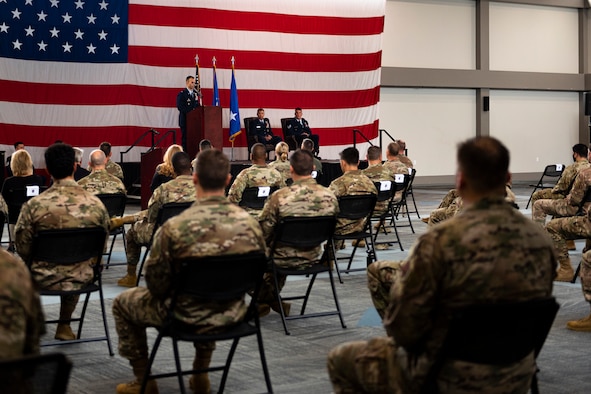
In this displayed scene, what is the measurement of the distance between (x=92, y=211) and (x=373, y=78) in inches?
585

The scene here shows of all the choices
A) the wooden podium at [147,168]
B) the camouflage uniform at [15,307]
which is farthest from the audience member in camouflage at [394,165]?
the camouflage uniform at [15,307]

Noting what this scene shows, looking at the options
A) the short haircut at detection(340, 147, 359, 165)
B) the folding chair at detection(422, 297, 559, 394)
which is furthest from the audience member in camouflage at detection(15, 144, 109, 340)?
the short haircut at detection(340, 147, 359, 165)

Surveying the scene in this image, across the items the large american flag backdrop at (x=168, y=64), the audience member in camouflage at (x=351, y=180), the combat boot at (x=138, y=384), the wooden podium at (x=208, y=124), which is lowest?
the combat boot at (x=138, y=384)

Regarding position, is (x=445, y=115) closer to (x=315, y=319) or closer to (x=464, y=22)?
(x=464, y=22)

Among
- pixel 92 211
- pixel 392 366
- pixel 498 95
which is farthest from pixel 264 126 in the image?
pixel 392 366

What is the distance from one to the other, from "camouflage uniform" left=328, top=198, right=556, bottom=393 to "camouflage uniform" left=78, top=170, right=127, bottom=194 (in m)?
6.21

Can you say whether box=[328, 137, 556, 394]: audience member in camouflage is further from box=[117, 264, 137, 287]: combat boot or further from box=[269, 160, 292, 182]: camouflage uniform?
box=[269, 160, 292, 182]: camouflage uniform

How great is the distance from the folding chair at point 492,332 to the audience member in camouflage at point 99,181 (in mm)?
6234

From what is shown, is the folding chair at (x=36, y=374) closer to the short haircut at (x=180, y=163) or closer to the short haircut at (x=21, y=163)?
the short haircut at (x=180, y=163)

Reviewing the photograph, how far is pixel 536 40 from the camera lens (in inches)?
1015

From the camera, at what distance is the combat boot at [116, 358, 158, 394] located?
429 centimetres

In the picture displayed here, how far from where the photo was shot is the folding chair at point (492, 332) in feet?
8.96

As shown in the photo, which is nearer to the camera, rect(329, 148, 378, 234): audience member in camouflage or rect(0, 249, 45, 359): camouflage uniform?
rect(0, 249, 45, 359): camouflage uniform

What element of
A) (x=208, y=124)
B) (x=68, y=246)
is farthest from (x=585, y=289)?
(x=208, y=124)
